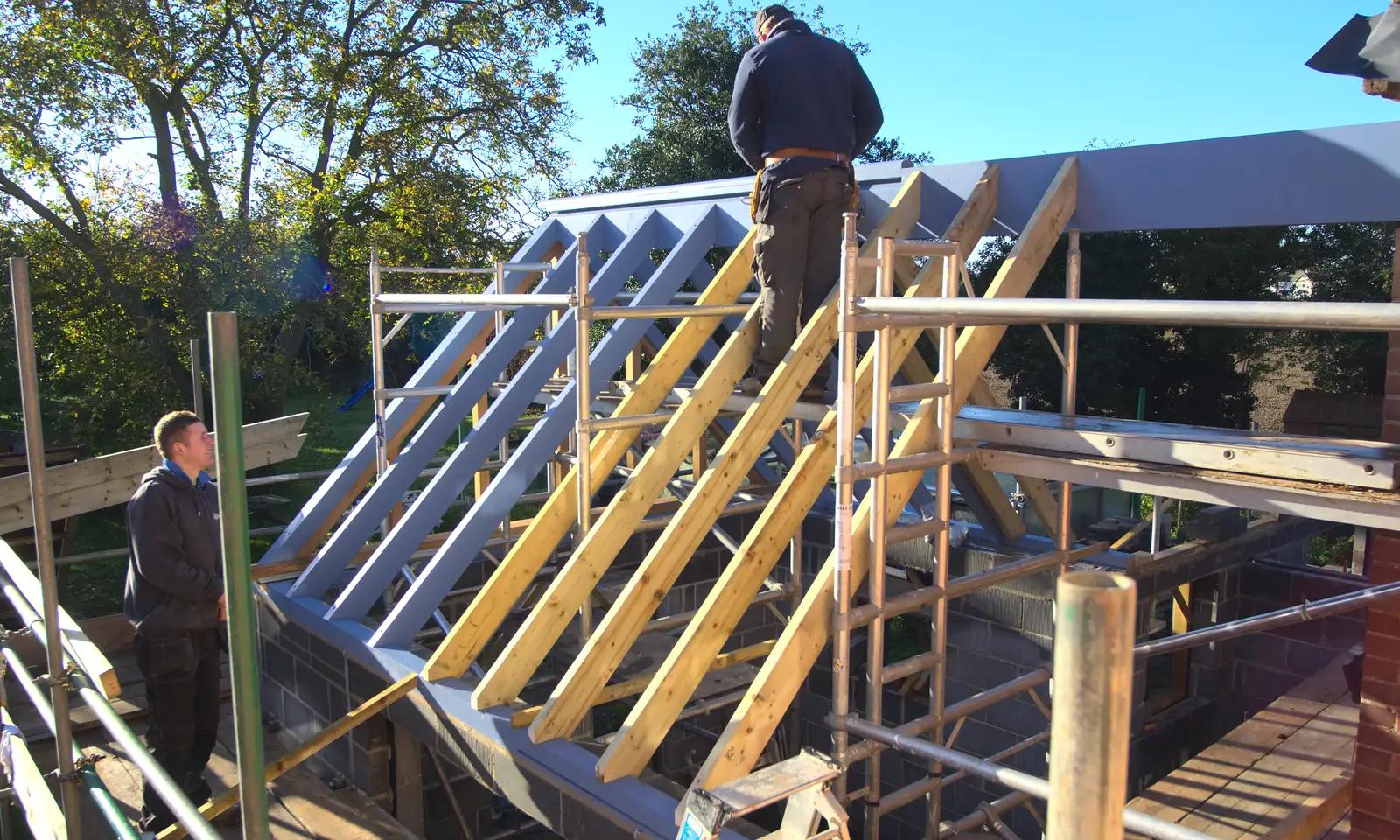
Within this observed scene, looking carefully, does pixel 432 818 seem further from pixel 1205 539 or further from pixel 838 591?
pixel 1205 539

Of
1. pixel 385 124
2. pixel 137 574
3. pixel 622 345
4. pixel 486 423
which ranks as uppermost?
pixel 385 124

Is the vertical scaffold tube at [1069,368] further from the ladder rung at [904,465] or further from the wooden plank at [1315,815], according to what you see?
the wooden plank at [1315,815]

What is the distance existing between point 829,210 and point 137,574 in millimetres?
3455

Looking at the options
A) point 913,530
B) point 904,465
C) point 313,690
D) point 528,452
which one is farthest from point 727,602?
point 313,690

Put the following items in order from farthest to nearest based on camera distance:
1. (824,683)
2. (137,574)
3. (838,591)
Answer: (824,683) → (137,574) → (838,591)

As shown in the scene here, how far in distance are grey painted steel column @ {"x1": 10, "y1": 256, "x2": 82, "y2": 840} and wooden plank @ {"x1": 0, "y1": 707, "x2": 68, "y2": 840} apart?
0.10 meters

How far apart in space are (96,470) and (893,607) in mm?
6508

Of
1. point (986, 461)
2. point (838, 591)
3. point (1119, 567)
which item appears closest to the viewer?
point (838, 591)

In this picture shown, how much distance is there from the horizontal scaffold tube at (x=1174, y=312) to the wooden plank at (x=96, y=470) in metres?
5.81

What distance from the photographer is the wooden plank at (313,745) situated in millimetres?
4225

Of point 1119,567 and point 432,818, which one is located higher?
point 1119,567

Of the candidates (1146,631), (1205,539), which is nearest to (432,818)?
(1146,631)

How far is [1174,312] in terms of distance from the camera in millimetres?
2227

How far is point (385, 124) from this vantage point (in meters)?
15.0
